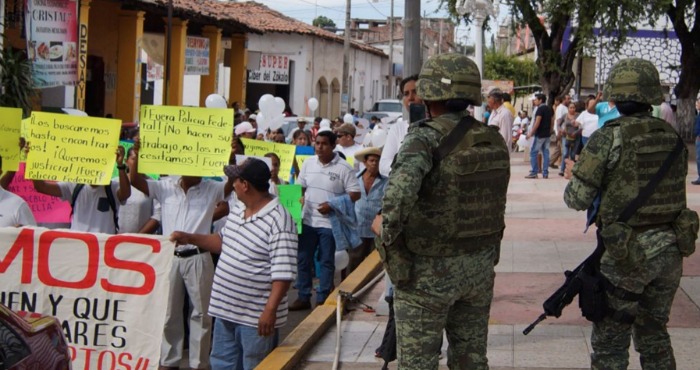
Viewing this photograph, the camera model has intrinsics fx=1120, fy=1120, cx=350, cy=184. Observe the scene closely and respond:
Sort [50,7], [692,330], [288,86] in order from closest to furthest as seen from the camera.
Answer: [692,330]
[50,7]
[288,86]

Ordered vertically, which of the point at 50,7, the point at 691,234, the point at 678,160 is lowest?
the point at 691,234

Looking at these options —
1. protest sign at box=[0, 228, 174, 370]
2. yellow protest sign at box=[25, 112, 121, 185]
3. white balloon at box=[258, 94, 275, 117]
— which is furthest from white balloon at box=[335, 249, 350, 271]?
white balloon at box=[258, 94, 275, 117]

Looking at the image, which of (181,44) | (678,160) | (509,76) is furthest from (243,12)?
(678,160)

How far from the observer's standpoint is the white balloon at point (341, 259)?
1116 cm

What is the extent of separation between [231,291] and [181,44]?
22241 mm

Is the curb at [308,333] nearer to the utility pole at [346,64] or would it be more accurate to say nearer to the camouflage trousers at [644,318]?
the camouflage trousers at [644,318]

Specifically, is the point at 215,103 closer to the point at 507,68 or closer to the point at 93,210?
the point at 93,210

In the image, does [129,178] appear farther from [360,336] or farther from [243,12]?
[243,12]

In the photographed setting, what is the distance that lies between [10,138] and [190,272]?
182cm

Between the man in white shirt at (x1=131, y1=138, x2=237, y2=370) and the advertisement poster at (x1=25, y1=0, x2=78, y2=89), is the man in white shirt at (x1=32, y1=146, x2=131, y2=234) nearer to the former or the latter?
the man in white shirt at (x1=131, y1=138, x2=237, y2=370)

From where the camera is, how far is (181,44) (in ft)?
93.0

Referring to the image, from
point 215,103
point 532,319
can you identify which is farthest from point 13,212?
point 215,103

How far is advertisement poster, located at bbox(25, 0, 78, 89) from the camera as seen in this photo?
1852cm

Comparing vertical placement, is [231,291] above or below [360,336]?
above
